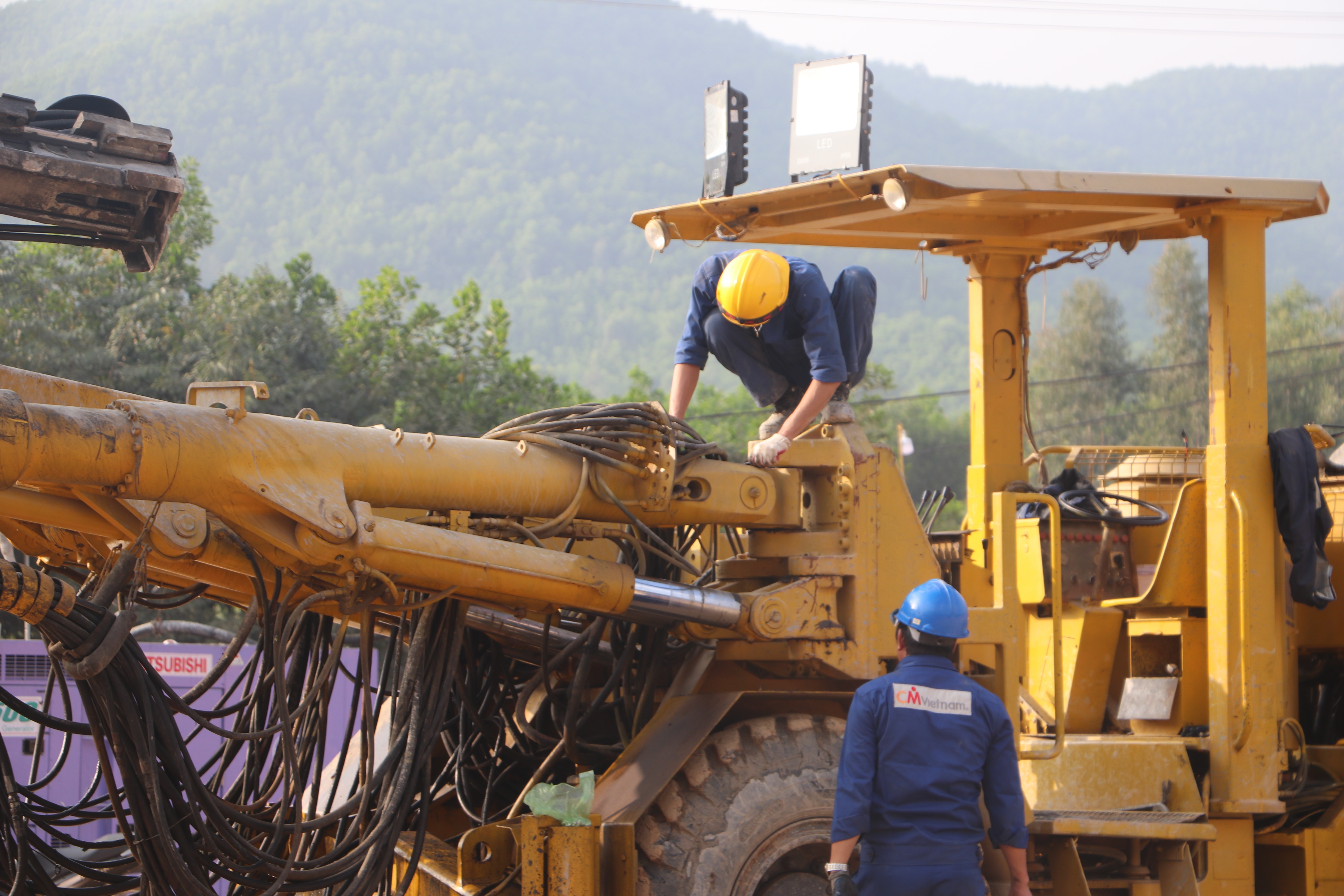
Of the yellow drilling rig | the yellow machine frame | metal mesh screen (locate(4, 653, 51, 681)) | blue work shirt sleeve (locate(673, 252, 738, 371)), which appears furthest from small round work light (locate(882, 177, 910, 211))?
metal mesh screen (locate(4, 653, 51, 681))

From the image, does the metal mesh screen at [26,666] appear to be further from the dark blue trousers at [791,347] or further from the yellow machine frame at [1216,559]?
the dark blue trousers at [791,347]

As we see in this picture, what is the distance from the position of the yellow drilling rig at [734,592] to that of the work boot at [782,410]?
604mm

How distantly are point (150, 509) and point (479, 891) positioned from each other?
5.97 feet

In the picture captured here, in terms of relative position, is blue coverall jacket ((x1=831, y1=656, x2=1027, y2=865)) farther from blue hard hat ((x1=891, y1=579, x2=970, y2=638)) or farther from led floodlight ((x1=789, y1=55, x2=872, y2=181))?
led floodlight ((x1=789, y1=55, x2=872, y2=181))

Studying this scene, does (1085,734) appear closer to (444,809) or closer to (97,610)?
(444,809)

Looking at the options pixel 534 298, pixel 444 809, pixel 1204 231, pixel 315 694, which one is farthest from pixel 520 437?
pixel 534 298

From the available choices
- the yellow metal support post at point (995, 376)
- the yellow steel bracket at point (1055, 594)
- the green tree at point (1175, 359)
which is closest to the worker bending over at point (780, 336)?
the yellow steel bracket at point (1055, 594)

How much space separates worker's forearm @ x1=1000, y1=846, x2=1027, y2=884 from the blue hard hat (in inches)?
29.5

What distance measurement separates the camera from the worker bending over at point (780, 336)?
240 inches

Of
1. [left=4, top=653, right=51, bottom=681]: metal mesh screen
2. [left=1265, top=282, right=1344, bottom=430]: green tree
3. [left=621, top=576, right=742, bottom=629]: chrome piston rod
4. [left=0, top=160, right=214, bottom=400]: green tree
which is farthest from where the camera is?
[left=1265, top=282, right=1344, bottom=430]: green tree

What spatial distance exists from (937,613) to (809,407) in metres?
1.42

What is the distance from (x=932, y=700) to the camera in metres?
4.73

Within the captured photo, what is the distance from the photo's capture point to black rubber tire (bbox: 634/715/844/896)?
5.23 m

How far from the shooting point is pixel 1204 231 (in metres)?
7.09
